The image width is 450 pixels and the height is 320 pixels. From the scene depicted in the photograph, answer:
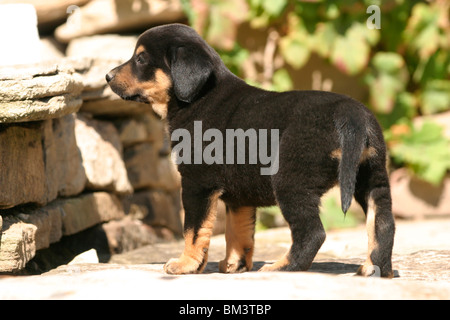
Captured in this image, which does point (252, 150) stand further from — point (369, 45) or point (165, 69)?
point (369, 45)

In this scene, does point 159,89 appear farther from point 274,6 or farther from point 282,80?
point 282,80

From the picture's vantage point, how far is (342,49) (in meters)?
8.90

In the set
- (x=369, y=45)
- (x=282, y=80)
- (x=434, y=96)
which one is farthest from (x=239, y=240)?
(x=434, y=96)

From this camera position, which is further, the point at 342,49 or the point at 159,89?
the point at 342,49

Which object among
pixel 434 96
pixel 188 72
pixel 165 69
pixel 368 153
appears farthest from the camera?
pixel 434 96

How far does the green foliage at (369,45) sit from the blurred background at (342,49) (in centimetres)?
1

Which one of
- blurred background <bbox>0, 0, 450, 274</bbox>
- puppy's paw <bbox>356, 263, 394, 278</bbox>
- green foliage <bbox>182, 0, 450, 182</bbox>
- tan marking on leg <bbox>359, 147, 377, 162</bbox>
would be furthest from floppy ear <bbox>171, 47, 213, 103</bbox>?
green foliage <bbox>182, 0, 450, 182</bbox>

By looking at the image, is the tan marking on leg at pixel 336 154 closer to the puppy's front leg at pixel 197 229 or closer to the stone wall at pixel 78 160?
the puppy's front leg at pixel 197 229

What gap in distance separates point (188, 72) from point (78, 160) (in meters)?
2.21

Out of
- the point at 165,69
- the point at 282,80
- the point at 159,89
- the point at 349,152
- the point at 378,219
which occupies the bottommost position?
the point at 282,80

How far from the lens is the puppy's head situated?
13.9 feet

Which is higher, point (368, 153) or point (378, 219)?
point (368, 153)

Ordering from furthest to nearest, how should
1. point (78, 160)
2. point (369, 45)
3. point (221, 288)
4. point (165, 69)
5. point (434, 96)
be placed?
point (434, 96)
point (369, 45)
point (78, 160)
point (165, 69)
point (221, 288)
